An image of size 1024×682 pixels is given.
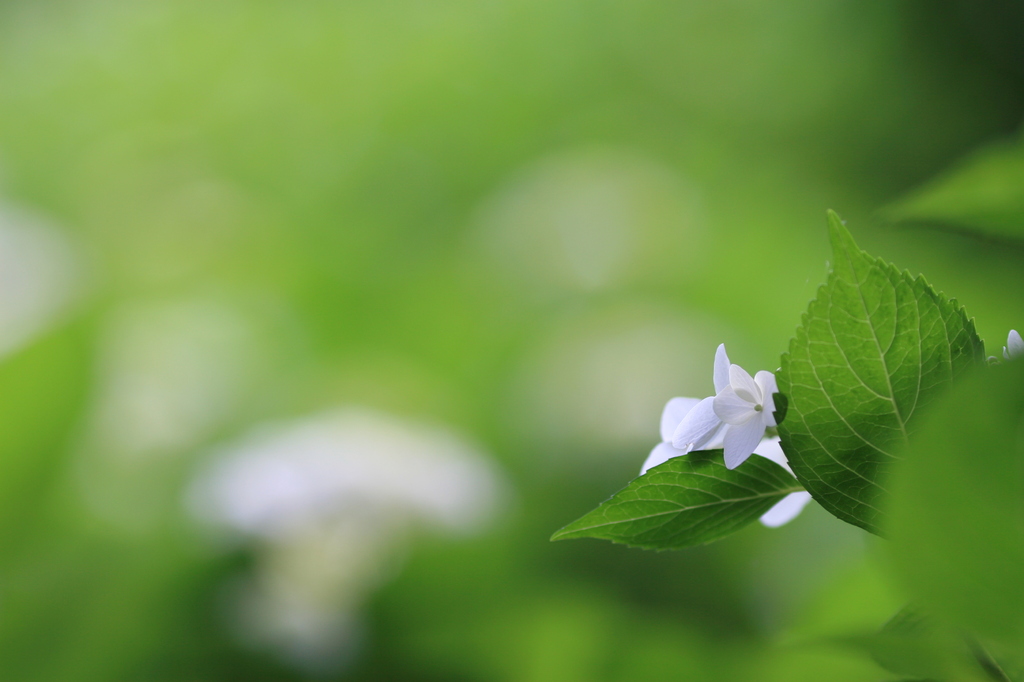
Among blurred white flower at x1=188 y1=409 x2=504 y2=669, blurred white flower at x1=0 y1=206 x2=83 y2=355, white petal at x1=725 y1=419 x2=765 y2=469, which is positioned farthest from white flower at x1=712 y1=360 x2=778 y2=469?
blurred white flower at x1=0 y1=206 x2=83 y2=355

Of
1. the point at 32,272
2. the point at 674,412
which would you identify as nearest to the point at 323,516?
the point at 674,412

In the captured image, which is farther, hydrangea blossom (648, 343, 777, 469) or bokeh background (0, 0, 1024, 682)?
bokeh background (0, 0, 1024, 682)

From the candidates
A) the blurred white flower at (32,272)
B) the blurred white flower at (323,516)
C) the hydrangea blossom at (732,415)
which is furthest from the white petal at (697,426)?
the blurred white flower at (32,272)

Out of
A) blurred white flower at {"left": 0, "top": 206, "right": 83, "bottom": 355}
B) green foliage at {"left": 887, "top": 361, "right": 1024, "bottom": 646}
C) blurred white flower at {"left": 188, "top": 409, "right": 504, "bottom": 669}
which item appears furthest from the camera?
blurred white flower at {"left": 0, "top": 206, "right": 83, "bottom": 355}

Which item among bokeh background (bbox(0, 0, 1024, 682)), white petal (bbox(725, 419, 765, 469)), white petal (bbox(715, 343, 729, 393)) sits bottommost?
white petal (bbox(725, 419, 765, 469))

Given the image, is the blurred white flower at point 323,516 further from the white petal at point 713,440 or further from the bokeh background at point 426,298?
the white petal at point 713,440

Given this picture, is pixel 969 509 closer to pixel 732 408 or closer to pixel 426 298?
pixel 732 408

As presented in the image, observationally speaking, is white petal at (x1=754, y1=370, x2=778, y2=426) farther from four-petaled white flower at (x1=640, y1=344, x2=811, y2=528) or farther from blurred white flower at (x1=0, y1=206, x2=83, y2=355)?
blurred white flower at (x1=0, y1=206, x2=83, y2=355)

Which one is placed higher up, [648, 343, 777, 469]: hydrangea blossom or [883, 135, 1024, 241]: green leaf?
[883, 135, 1024, 241]: green leaf
